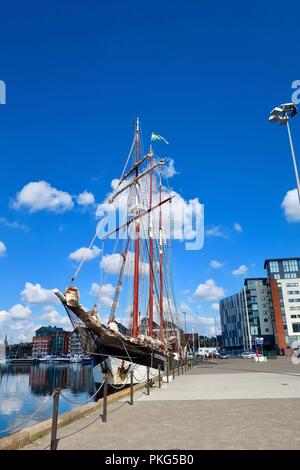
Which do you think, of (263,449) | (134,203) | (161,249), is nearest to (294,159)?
(263,449)

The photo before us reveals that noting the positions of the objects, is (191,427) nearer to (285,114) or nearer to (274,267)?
(285,114)

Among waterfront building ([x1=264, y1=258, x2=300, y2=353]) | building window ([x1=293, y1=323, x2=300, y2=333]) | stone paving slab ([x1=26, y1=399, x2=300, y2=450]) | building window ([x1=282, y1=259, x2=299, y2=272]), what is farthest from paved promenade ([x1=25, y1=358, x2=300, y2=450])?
building window ([x1=282, y1=259, x2=299, y2=272])

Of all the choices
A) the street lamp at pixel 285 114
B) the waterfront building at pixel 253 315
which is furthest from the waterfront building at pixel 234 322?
the street lamp at pixel 285 114

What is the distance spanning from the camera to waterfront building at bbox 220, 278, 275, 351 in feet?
373

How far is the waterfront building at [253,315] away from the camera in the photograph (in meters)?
114

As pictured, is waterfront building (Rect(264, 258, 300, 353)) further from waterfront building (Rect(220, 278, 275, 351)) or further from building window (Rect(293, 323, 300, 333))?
waterfront building (Rect(220, 278, 275, 351))

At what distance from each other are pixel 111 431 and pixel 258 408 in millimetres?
4913

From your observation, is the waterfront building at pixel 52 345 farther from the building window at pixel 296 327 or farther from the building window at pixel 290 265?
the building window at pixel 296 327

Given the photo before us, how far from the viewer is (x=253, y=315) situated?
4596 inches

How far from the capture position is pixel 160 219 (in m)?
54.1

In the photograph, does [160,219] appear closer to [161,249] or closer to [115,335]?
[161,249]

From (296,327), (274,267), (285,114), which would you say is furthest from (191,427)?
(274,267)
